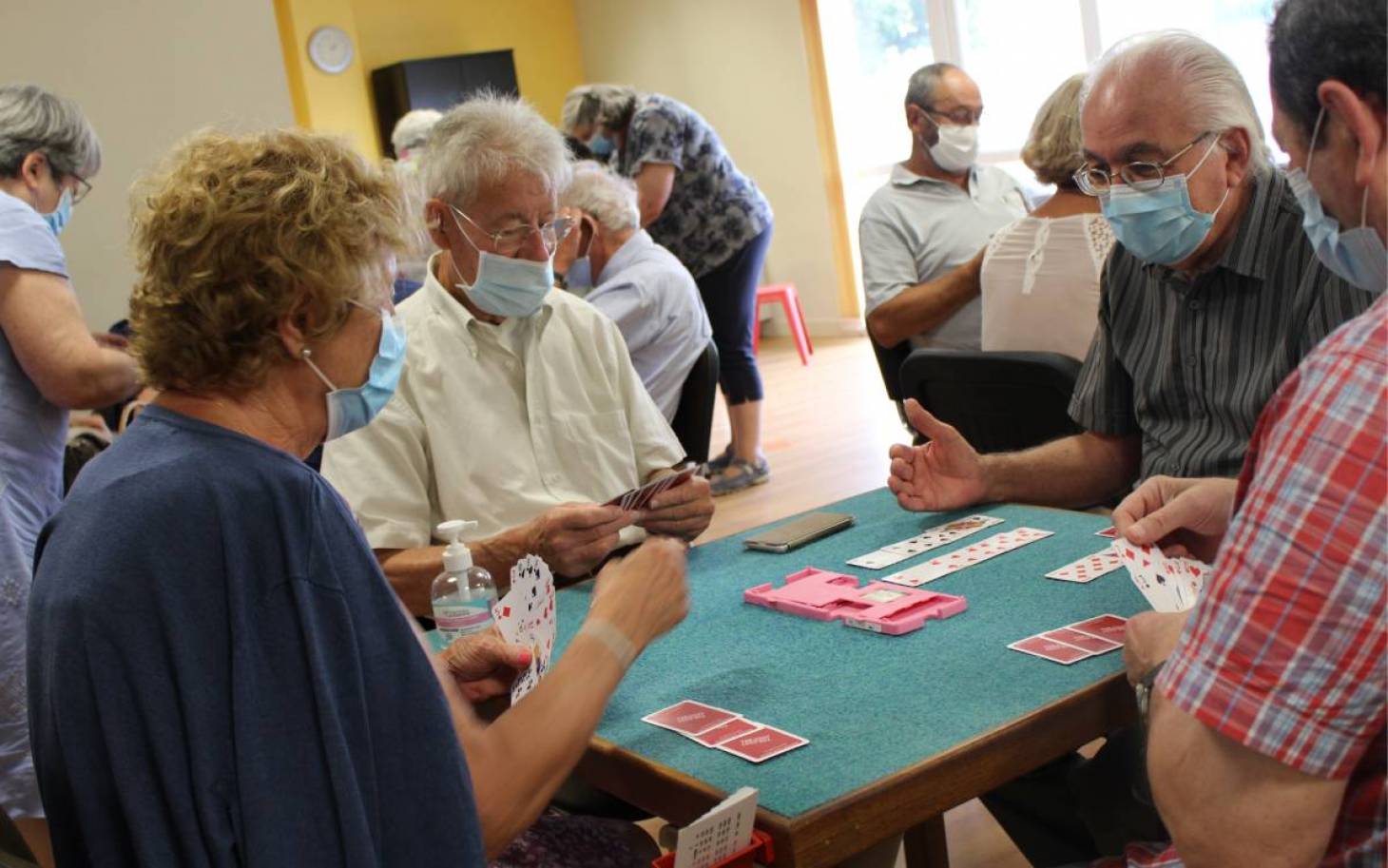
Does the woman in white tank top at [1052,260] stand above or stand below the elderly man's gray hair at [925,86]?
below

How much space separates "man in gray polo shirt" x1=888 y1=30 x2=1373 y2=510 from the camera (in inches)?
83.6

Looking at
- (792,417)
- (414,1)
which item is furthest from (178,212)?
(414,1)

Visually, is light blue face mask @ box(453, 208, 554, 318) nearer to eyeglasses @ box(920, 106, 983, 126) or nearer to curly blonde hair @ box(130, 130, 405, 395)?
curly blonde hair @ box(130, 130, 405, 395)

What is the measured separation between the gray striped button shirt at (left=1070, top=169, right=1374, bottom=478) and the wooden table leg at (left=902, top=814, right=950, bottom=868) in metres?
0.70

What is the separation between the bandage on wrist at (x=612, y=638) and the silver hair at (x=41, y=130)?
1814 millimetres

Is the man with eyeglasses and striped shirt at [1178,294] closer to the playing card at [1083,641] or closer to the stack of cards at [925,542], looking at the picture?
the stack of cards at [925,542]

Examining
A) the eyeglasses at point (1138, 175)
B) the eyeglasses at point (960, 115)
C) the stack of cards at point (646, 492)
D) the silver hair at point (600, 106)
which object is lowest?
the stack of cards at point (646, 492)

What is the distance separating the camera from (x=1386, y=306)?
3.20 ft

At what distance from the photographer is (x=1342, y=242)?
1.32 metres

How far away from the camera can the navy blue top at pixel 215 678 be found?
3.98ft

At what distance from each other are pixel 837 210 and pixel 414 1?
3906 millimetres

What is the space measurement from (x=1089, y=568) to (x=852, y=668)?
43cm

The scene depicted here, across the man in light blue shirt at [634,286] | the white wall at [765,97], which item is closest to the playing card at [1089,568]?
the man in light blue shirt at [634,286]

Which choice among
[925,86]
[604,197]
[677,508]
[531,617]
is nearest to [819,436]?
[925,86]
